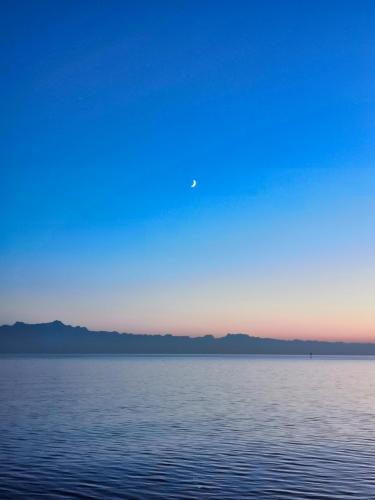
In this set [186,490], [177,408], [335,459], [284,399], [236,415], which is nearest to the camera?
[186,490]

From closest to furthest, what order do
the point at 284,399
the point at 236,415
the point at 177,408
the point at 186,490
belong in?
the point at 186,490, the point at 236,415, the point at 177,408, the point at 284,399

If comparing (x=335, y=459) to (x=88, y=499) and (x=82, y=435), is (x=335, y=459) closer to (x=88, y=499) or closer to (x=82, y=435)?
(x=88, y=499)

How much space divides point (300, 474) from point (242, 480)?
4349 mm

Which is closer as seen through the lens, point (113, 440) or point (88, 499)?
point (88, 499)

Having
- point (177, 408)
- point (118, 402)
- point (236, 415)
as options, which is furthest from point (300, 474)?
point (118, 402)

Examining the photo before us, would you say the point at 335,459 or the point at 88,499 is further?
the point at 335,459

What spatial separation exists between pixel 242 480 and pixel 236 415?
1450 inches

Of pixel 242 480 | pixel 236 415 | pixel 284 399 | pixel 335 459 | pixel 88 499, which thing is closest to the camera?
pixel 88 499

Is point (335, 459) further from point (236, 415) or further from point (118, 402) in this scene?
point (118, 402)

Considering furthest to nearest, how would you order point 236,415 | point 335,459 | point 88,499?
point 236,415
point 335,459
point 88,499

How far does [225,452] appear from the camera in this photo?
46000 millimetres

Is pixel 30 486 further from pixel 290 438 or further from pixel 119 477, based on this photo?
pixel 290 438

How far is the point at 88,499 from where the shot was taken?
3139cm

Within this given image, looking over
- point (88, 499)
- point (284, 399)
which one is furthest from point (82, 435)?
point (284, 399)
